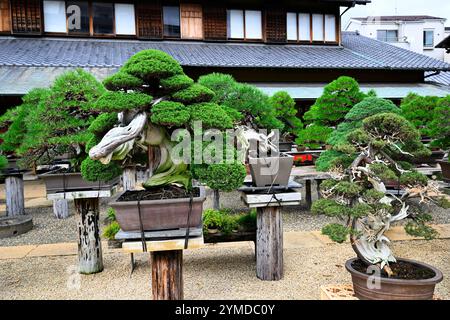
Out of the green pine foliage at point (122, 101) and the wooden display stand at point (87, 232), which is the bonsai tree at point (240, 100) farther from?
the wooden display stand at point (87, 232)

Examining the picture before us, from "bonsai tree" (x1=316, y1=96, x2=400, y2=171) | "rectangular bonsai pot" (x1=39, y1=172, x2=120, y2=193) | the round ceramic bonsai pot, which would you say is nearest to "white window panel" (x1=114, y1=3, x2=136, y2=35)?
"rectangular bonsai pot" (x1=39, y1=172, x2=120, y2=193)

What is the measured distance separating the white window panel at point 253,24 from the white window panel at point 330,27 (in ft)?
9.09

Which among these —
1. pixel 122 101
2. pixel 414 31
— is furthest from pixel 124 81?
pixel 414 31

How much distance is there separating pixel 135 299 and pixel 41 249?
7.53 ft

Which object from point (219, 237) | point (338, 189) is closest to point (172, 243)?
point (338, 189)

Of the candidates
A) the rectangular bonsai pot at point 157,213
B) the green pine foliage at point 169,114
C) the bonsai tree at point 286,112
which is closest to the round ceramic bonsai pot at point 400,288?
the rectangular bonsai pot at point 157,213

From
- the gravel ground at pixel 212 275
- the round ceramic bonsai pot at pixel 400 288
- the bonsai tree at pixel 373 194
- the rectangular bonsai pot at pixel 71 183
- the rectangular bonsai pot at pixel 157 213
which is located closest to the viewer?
the rectangular bonsai pot at pixel 157 213

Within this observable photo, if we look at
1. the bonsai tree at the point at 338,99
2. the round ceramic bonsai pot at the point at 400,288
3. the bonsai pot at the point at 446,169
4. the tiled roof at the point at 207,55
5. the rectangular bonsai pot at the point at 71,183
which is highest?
the tiled roof at the point at 207,55

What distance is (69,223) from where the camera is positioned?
6.01 m

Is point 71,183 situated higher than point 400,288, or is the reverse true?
point 71,183

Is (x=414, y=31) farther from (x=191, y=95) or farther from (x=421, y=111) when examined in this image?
(x=191, y=95)

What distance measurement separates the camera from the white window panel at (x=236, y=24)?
12430 mm

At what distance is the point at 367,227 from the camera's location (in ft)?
7.89

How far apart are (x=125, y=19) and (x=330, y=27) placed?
25.6 ft
